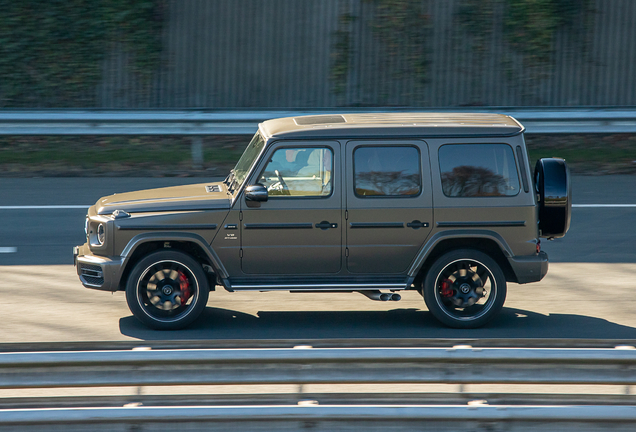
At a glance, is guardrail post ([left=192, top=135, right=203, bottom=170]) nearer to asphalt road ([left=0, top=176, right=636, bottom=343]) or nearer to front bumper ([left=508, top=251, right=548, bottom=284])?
asphalt road ([left=0, top=176, right=636, bottom=343])

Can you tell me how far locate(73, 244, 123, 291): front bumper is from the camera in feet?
20.6

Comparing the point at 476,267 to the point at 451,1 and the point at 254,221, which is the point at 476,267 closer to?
the point at 254,221

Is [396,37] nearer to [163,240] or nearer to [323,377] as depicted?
[163,240]

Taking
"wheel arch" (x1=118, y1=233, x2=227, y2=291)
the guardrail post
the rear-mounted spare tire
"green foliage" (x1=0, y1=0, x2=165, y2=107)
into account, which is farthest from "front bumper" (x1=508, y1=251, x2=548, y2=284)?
"green foliage" (x1=0, y1=0, x2=165, y2=107)

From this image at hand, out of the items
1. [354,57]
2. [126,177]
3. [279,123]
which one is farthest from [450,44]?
[279,123]

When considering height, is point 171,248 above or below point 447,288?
above

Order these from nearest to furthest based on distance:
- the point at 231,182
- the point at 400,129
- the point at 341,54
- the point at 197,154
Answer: the point at 400,129 → the point at 231,182 → the point at 197,154 → the point at 341,54

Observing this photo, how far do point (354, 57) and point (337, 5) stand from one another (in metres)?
1.26

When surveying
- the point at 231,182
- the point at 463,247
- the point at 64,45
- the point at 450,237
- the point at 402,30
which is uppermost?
the point at 402,30

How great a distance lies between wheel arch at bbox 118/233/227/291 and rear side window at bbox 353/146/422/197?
1.40 m

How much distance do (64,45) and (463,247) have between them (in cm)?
1266

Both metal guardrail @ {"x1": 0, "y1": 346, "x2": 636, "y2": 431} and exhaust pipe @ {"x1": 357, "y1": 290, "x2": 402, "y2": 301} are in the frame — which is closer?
metal guardrail @ {"x1": 0, "y1": 346, "x2": 636, "y2": 431}

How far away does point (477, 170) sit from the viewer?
6383 mm

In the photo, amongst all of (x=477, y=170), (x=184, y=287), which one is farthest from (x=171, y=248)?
(x=477, y=170)
